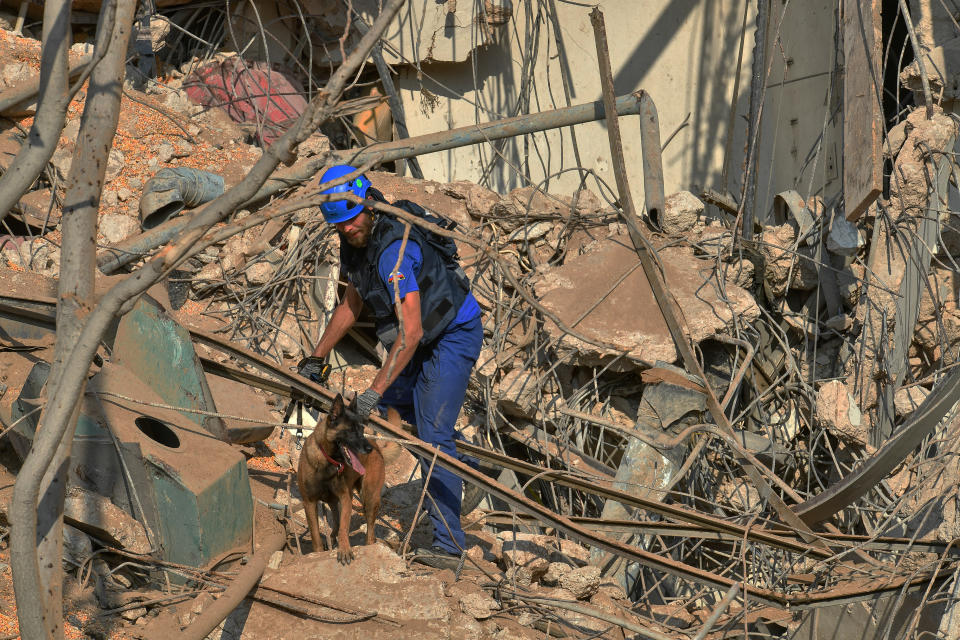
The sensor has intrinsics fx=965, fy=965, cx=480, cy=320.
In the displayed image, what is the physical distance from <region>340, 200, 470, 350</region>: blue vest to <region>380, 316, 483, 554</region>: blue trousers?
0.39 feet

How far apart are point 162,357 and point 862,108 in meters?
4.08

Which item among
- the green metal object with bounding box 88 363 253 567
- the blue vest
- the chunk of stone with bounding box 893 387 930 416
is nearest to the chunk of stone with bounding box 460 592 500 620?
the green metal object with bounding box 88 363 253 567

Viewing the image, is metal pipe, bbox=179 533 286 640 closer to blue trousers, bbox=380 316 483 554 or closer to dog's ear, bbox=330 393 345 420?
dog's ear, bbox=330 393 345 420

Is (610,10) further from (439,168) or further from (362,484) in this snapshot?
(362,484)

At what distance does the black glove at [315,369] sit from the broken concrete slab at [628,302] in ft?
6.55

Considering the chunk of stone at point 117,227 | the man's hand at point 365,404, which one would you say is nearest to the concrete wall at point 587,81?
the chunk of stone at point 117,227

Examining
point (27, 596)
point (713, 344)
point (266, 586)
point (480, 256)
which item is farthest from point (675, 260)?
point (27, 596)

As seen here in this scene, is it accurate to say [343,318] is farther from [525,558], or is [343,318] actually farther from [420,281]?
[525,558]

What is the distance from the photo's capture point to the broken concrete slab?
20.9ft

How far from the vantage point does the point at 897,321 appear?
609cm

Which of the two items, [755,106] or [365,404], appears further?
[755,106]

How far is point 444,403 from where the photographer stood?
4.85 m

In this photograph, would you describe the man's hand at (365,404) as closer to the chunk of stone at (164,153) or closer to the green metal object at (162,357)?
the green metal object at (162,357)

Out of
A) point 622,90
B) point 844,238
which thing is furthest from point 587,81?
point 844,238
